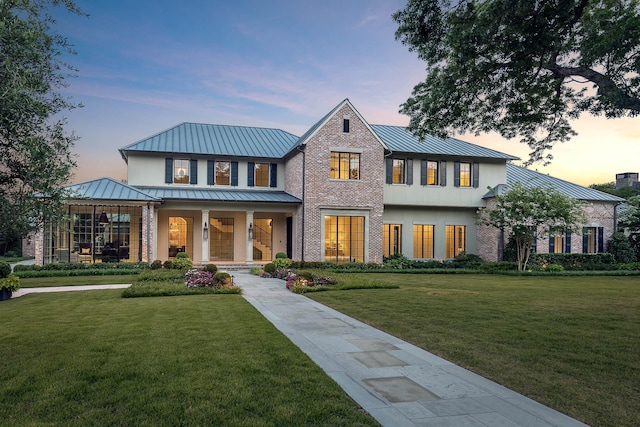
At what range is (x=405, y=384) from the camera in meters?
5.67

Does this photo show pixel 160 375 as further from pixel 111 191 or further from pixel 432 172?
pixel 432 172

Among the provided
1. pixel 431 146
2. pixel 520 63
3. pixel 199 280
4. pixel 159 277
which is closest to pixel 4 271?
pixel 159 277

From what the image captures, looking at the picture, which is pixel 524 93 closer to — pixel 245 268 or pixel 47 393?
pixel 47 393

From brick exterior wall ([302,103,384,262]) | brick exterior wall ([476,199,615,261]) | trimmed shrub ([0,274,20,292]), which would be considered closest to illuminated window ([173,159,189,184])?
brick exterior wall ([302,103,384,262])

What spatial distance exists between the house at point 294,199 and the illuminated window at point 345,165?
0.06 m

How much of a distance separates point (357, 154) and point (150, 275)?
42.6ft

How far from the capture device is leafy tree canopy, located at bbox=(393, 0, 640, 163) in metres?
8.18

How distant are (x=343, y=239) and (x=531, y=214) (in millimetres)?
10488

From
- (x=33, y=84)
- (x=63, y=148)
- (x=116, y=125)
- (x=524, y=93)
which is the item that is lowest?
(x=63, y=148)

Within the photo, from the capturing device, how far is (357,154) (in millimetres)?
24422

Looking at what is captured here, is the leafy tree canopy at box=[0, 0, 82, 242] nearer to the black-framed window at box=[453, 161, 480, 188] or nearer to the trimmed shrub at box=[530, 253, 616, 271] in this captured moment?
the black-framed window at box=[453, 161, 480, 188]

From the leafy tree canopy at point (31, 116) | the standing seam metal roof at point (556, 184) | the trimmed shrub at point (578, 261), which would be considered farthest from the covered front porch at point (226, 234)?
the leafy tree canopy at point (31, 116)

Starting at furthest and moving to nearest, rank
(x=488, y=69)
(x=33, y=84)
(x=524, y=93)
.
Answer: (x=524, y=93), (x=488, y=69), (x=33, y=84)

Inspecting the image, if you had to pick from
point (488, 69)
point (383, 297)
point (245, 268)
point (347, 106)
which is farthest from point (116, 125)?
point (488, 69)
